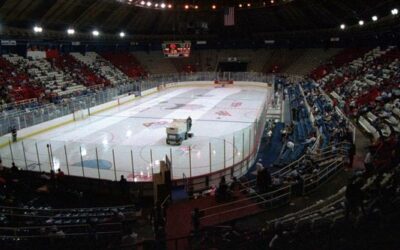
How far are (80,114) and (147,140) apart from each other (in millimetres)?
9218

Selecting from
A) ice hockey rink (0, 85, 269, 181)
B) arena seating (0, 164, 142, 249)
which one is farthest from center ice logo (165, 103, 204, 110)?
arena seating (0, 164, 142, 249)

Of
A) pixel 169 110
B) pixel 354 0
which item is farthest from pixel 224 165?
pixel 354 0

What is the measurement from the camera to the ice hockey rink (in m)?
14.8

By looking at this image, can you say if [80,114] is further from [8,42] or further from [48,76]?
[8,42]

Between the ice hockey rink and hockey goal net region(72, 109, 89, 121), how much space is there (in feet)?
1.56

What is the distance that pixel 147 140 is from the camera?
2009 centimetres

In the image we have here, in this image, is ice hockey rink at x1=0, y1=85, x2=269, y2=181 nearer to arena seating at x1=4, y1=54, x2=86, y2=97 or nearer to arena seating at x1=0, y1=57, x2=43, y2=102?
arena seating at x1=0, y1=57, x2=43, y2=102

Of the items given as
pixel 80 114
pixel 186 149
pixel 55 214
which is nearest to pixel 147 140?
pixel 186 149

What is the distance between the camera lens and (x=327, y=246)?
5.54 m

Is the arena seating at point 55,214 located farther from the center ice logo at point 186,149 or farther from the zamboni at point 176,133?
the zamboni at point 176,133

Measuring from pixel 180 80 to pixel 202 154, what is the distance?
3217 centimetres

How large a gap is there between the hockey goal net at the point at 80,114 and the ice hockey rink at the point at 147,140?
0.48m

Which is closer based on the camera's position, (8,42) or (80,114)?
(80,114)

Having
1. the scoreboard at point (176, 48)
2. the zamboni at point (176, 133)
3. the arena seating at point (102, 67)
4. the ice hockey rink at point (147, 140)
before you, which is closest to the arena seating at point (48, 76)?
the ice hockey rink at point (147, 140)
